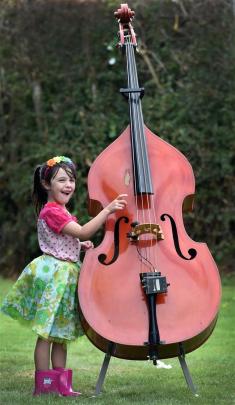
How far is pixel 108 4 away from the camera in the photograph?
27.8 ft

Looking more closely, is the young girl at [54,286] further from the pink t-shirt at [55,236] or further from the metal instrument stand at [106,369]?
the metal instrument stand at [106,369]

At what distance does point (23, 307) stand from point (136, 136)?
943 millimetres

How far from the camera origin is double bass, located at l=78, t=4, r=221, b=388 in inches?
137

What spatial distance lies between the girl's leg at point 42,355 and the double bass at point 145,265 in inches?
13.6

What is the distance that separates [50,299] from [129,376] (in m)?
0.84

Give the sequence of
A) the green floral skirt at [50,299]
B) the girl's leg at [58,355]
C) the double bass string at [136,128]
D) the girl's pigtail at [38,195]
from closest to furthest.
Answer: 1. the double bass string at [136,128]
2. the green floral skirt at [50,299]
3. the girl's leg at [58,355]
4. the girl's pigtail at [38,195]

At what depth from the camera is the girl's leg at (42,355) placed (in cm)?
381

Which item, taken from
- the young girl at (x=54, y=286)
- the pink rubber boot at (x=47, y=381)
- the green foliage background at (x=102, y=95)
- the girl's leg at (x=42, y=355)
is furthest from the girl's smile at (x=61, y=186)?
the green foliage background at (x=102, y=95)

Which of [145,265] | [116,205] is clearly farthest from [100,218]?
[145,265]

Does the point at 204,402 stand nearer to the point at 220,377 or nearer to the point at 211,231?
the point at 220,377

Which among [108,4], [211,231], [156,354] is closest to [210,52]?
[108,4]

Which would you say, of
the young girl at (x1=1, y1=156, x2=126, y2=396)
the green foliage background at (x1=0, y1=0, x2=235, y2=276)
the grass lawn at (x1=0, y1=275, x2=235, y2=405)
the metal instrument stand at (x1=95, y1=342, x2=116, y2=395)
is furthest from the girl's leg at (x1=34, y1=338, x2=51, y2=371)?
the green foliage background at (x1=0, y1=0, x2=235, y2=276)

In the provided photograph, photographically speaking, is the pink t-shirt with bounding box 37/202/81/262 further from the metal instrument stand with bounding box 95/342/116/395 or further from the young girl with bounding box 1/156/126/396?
the metal instrument stand with bounding box 95/342/116/395

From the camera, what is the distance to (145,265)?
3590 mm
